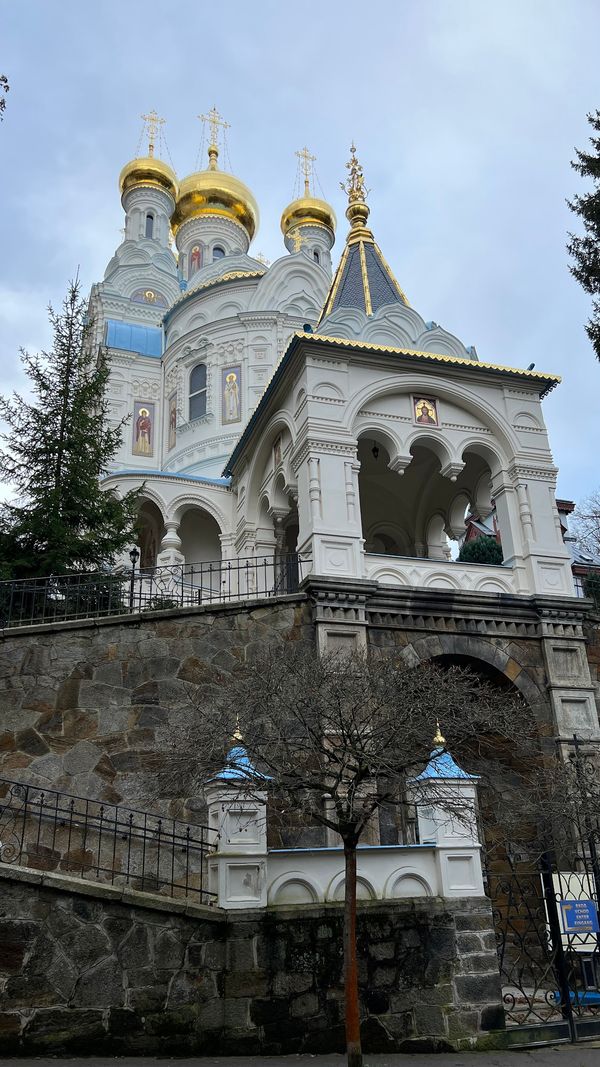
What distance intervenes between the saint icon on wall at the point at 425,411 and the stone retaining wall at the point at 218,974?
8.60 m

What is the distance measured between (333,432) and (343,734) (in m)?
7.22

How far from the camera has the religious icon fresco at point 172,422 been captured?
27292mm

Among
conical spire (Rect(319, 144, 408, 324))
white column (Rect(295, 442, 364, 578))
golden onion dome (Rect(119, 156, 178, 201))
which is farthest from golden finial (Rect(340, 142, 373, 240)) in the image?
golden onion dome (Rect(119, 156, 178, 201))

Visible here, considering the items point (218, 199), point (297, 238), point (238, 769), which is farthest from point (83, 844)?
point (218, 199)

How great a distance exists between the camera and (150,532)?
22281mm

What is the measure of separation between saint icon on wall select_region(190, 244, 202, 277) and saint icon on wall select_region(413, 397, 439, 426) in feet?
66.2

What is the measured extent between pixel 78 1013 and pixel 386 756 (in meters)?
3.15

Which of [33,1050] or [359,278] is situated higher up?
[359,278]

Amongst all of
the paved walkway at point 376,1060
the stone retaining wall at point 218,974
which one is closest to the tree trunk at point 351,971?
the paved walkway at point 376,1060

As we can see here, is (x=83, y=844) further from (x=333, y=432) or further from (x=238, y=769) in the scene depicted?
(x=333, y=432)

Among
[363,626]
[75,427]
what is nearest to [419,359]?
[363,626]

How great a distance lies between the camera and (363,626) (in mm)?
12742

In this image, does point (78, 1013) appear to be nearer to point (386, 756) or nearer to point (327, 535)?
point (386, 756)

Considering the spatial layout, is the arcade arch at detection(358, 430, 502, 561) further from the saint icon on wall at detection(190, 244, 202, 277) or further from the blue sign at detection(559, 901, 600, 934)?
the saint icon on wall at detection(190, 244, 202, 277)
